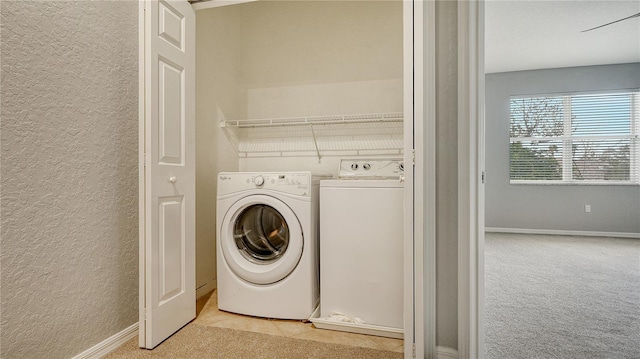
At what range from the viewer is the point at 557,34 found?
3.96 m

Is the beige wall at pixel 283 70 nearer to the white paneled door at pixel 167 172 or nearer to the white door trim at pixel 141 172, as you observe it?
the white paneled door at pixel 167 172

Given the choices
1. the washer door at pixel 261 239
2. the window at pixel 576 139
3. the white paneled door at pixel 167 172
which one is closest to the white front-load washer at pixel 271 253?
the washer door at pixel 261 239

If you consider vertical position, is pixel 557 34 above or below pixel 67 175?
above

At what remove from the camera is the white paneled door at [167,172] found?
1601 mm

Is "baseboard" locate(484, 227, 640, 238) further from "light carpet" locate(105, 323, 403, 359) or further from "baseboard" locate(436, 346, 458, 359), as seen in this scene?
"light carpet" locate(105, 323, 403, 359)

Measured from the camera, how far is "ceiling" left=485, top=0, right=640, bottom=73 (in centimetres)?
337

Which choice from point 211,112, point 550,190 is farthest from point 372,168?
point 550,190

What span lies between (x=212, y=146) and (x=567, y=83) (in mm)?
5347

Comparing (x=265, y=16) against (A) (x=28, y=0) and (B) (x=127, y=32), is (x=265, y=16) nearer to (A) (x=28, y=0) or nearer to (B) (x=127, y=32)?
(B) (x=127, y=32)

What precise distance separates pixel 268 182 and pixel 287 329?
2.77 feet

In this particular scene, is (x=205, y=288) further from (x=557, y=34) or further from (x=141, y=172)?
(x=557, y=34)

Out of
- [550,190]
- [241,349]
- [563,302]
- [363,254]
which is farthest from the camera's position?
[550,190]

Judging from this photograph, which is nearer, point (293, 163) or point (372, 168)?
point (372, 168)

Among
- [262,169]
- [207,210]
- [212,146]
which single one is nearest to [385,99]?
[262,169]
